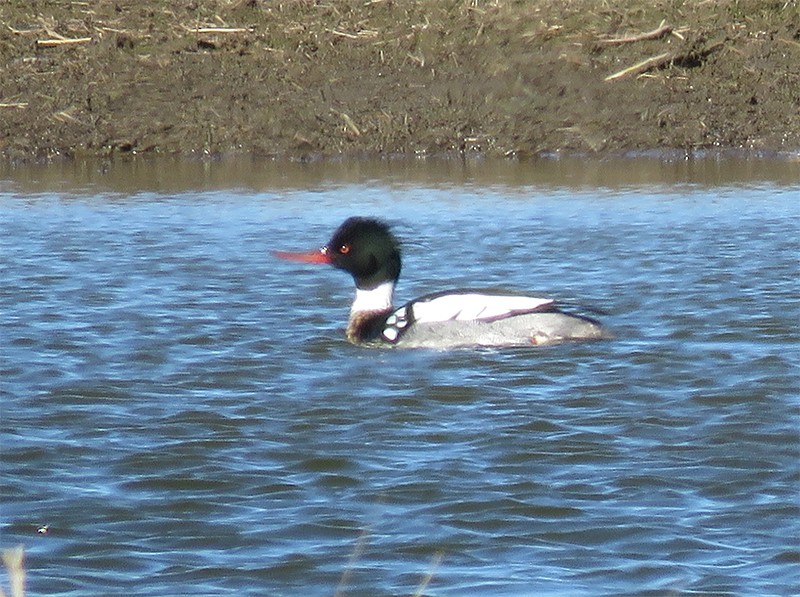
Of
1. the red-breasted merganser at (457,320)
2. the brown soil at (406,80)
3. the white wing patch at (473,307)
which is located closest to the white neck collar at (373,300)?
the red-breasted merganser at (457,320)

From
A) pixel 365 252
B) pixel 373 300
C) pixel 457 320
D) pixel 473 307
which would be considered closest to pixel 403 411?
pixel 457 320

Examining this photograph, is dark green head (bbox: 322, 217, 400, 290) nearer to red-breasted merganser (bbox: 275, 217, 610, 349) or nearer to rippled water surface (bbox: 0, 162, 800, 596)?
red-breasted merganser (bbox: 275, 217, 610, 349)

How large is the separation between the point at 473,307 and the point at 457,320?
136 mm

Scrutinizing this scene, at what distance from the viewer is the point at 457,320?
9711 mm

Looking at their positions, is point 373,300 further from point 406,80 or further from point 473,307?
point 406,80

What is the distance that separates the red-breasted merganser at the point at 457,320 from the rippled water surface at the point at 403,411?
172mm

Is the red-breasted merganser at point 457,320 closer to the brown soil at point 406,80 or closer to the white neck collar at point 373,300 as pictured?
the white neck collar at point 373,300

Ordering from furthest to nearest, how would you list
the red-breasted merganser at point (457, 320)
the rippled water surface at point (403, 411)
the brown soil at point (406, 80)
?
the brown soil at point (406, 80) < the red-breasted merganser at point (457, 320) < the rippled water surface at point (403, 411)

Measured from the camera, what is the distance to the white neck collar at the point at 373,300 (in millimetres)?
10125

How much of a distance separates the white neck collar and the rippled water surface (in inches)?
8.4

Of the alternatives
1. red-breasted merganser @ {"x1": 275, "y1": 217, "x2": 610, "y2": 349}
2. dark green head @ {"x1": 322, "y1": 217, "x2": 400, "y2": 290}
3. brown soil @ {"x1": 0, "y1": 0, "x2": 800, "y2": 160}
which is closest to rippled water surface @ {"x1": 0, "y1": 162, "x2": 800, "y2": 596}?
red-breasted merganser @ {"x1": 275, "y1": 217, "x2": 610, "y2": 349}

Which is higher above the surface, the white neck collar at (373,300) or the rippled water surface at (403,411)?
the white neck collar at (373,300)

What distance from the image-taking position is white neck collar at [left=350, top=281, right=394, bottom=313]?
10.1 m

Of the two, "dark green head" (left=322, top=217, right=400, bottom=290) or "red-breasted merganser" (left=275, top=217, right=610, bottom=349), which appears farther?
"dark green head" (left=322, top=217, right=400, bottom=290)
